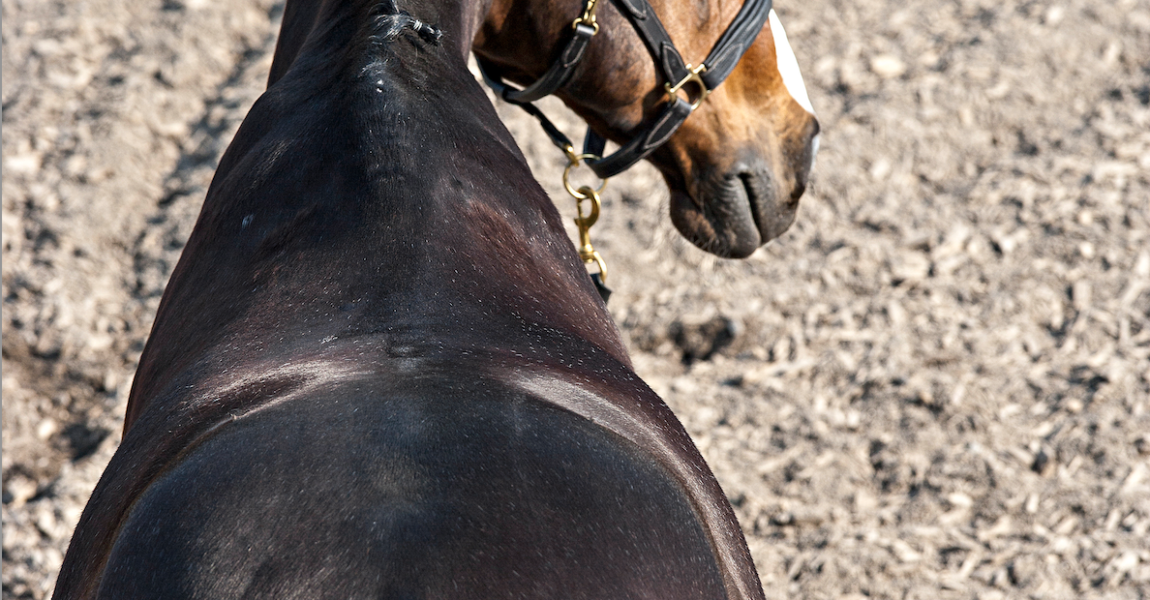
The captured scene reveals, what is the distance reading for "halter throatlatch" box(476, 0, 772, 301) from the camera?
1.70 meters

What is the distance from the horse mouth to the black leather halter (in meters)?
0.20

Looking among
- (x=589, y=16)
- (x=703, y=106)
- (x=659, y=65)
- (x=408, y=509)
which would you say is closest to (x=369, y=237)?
(x=408, y=509)

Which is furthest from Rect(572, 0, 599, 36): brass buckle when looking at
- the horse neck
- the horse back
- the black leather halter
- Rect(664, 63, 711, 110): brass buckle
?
the horse back

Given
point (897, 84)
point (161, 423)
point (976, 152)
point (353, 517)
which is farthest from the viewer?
point (897, 84)

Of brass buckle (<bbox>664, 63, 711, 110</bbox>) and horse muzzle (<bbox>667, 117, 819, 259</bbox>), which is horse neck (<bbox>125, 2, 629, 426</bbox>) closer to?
brass buckle (<bbox>664, 63, 711, 110</bbox>)

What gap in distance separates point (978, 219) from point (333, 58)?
276 centimetres

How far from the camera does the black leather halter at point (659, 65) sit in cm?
172

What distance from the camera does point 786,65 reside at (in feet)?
6.68

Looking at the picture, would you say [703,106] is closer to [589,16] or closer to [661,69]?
[661,69]

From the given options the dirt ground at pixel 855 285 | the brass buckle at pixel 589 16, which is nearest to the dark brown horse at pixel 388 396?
the brass buckle at pixel 589 16

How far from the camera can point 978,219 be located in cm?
339

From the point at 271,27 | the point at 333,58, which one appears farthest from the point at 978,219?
the point at 271,27

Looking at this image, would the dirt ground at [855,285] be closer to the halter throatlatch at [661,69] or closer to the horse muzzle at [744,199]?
the horse muzzle at [744,199]

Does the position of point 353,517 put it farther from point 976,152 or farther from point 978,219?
point 976,152
